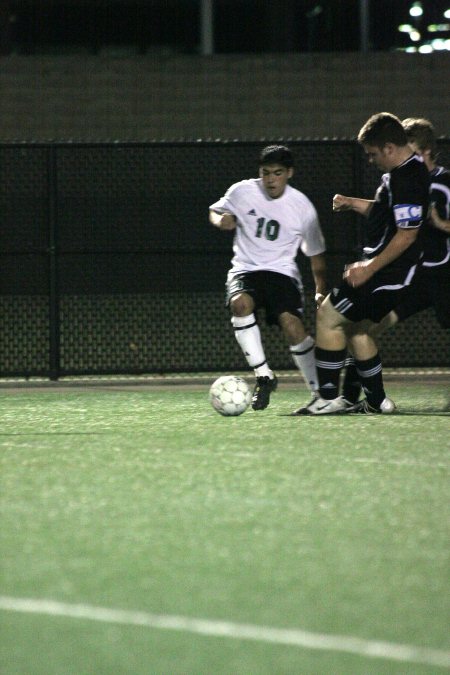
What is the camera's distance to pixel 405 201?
26.5ft

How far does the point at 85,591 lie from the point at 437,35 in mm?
14038

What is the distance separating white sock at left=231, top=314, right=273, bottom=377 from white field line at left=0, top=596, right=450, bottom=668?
16.6 ft

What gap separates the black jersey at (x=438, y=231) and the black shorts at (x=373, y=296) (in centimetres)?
52

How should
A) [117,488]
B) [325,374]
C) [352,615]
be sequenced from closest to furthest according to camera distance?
[352,615]
[117,488]
[325,374]

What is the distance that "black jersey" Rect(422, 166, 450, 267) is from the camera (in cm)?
891

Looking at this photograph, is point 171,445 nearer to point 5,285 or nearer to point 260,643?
point 260,643

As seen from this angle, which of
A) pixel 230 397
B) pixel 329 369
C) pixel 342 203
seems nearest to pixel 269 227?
pixel 342 203

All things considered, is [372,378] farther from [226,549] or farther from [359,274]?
[226,549]

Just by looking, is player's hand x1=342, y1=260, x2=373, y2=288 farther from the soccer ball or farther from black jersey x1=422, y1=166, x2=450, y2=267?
the soccer ball

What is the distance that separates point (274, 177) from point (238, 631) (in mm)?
5723

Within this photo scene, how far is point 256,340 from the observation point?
9.05 meters

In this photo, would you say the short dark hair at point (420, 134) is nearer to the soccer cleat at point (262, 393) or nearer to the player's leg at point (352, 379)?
the player's leg at point (352, 379)

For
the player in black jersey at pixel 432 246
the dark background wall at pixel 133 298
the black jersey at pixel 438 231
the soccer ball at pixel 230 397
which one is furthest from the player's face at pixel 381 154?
the dark background wall at pixel 133 298

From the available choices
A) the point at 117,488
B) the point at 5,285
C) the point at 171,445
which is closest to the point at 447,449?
the point at 171,445
